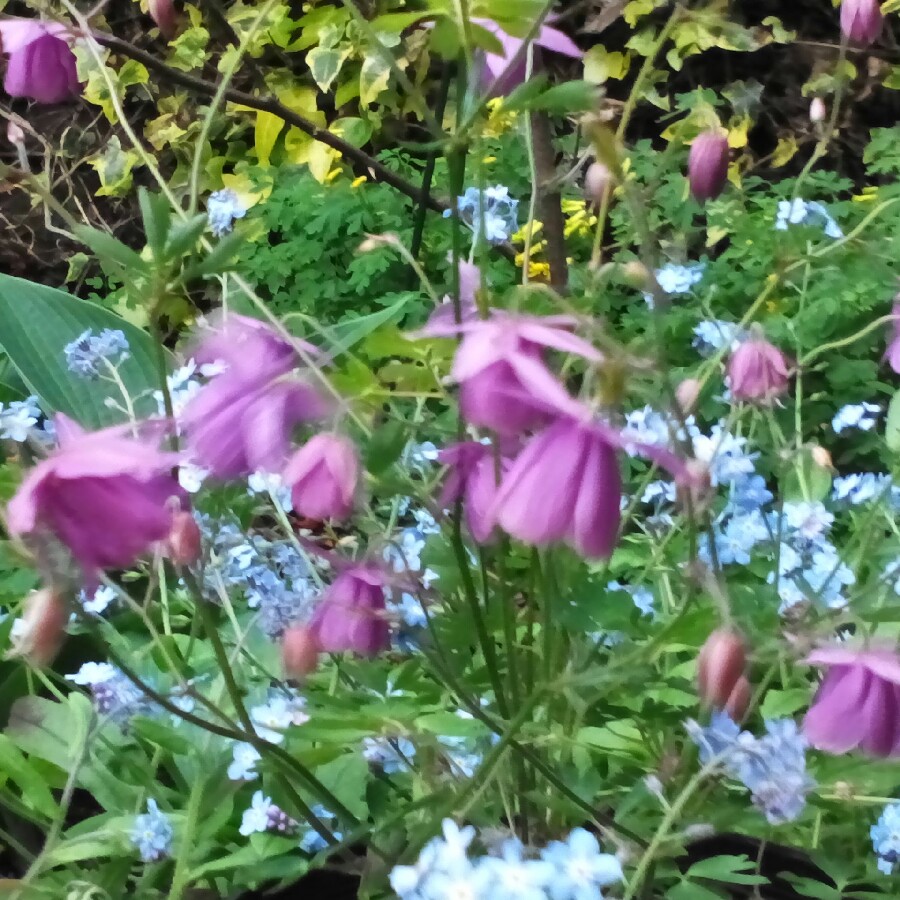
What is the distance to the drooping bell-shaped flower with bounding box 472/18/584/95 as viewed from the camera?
0.41 metres

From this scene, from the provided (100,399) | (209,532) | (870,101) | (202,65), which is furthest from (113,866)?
(870,101)

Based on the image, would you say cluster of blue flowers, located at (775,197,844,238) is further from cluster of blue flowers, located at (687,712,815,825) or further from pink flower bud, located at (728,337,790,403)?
cluster of blue flowers, located at (687,712,815,825)

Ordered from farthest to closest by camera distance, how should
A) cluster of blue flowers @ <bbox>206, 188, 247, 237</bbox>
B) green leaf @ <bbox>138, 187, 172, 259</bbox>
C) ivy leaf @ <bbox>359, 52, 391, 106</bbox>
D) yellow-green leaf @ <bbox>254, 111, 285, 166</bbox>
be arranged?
1. yellow-green leaf @ <bbox>254, 111, 285, 166</bbox>
2. ivy leaf @ <bbox>359, 52, 391, 106</bbox>
3. cluster of blue flowers @ <bbox>206, 188, 247, 237</bbox>
4. green leaf @ <bbox>138, 187, 172, 259</bbox>

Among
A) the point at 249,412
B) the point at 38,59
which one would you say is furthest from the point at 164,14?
the point at 249,412

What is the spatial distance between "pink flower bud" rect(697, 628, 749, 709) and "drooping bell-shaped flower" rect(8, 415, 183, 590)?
19cm

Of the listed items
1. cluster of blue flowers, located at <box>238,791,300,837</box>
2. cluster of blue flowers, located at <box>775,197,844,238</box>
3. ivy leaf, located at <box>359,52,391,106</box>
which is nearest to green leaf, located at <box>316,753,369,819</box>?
cluster of blue flowers, located at <box>238,791,300,837</box>

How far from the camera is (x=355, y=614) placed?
441 mm

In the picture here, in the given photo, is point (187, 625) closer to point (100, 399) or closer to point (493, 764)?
point (100, 399)

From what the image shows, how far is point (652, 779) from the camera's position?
0.47 m

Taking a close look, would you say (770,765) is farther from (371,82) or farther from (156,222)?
(371,82)

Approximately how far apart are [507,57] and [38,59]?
0.25 m

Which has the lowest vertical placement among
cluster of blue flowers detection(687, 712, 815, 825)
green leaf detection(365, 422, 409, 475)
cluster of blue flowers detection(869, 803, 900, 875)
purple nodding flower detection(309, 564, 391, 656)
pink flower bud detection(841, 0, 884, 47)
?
cluster of blue flowers detection(869, 803, 900, 875)

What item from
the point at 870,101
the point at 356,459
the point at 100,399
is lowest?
the point at 870,101

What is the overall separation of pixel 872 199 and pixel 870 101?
49 cm
